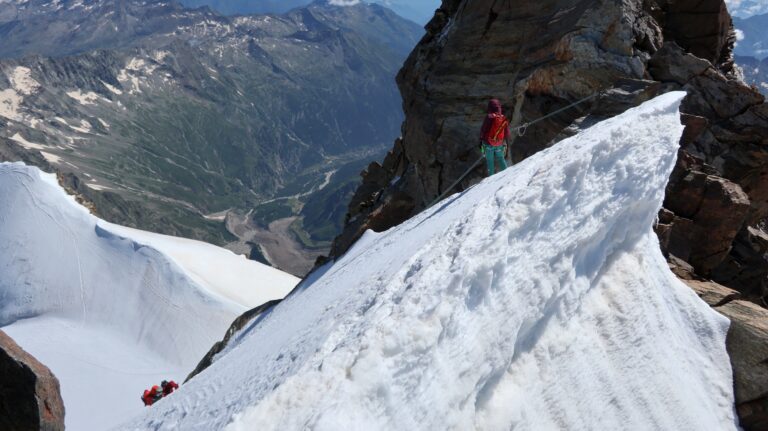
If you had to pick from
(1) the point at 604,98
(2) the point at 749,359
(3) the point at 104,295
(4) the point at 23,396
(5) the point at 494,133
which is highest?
(1) the point at 604,98

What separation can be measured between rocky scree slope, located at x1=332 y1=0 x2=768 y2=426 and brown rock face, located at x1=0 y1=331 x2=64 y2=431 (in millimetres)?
14006

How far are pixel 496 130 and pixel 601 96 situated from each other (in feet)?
16.4

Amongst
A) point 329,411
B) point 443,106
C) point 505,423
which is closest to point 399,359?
point 329,411

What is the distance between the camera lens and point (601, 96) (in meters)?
20.2

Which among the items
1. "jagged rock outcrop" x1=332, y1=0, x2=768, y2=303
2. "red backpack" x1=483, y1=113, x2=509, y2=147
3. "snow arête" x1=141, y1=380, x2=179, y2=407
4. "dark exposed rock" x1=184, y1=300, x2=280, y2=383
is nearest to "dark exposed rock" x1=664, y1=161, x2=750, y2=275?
"jagged rock outcrop" x1=332, y1=0, x2=768, y2=303

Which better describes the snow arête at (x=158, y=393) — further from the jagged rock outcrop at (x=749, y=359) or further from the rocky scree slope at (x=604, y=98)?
the jagged rock outcrop at (x=749, y=359)

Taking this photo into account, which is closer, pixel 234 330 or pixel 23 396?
pixel 23 396

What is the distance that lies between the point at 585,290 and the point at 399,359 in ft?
16.2

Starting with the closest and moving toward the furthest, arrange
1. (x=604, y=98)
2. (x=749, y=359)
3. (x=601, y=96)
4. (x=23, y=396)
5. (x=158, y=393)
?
(x=749, y=359) < (x=23, y=396) < (x=604, y=98) < (x=601, y=96) < (x=158, y=393)

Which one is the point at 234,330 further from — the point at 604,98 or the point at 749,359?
the point at 749,359

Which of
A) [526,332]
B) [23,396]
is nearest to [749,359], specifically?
[526,332]

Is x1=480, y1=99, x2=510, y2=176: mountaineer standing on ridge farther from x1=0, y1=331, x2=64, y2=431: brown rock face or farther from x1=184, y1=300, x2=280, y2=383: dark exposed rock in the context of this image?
x1=0, y1=331, x2=64, y2=431: brown rock face

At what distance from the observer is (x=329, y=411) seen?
738 cm

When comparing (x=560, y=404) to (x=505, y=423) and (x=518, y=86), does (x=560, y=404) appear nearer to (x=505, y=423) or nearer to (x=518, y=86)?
(x=505, y=423)
